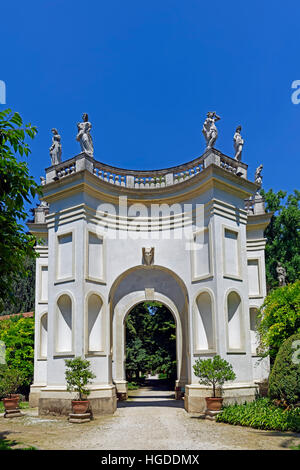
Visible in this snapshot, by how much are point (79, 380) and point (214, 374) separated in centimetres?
422

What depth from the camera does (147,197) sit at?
1764 centimetres

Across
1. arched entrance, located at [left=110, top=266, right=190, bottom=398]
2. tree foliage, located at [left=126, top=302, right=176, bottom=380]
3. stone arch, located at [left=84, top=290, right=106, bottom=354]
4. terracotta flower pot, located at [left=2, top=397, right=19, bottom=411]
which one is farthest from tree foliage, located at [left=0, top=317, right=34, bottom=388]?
tree foliage, located at [left=126, top=302, right=176, bottom=380]

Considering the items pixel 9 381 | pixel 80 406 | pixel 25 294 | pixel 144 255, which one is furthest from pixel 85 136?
pixel 25 294

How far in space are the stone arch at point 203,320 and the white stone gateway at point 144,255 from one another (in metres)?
0.04

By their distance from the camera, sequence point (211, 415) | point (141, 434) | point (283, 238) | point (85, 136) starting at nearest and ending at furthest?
point (141, 434), point (211, 415), point (85, 136), point (283, 238)

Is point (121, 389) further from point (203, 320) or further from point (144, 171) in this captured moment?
point (144, 171)

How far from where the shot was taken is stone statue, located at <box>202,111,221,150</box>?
1666cm

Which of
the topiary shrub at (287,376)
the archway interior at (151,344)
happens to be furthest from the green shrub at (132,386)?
the topiary shrub at (287,376)

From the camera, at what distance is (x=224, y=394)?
46.5ft

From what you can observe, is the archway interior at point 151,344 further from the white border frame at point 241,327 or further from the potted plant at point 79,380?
the potted plant at point 79,380

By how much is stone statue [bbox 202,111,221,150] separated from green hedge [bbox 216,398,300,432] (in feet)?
30.1

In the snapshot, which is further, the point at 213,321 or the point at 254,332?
the point at 254,332

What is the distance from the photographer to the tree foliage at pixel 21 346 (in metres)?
21.2
